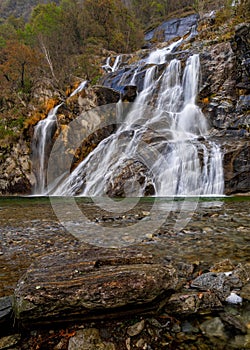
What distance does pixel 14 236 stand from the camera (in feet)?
16.6

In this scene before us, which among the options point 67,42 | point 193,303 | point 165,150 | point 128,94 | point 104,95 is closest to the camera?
point 193,303

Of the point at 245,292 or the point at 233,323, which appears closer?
the point at 233,323

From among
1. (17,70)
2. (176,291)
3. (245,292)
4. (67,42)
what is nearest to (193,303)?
(176,291)

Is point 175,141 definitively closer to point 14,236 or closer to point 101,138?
point 101,138

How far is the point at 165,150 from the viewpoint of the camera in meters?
12.1

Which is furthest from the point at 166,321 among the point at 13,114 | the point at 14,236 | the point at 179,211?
the point at 13,114

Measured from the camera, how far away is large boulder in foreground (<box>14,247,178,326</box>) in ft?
6.46

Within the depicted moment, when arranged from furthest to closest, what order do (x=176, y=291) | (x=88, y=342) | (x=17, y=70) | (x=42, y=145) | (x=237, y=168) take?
(x=17, y=70) < (x=42, y=145) < (x=237, y=168) < (x=176, y=291) < (x=88, y=342)

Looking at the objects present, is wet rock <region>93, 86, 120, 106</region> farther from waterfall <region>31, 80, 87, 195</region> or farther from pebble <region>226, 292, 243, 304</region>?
pebble <region>226, 292, 243, 304</region>

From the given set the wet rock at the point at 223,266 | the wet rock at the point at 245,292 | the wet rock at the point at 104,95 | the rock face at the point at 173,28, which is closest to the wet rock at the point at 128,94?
the wet rock at the point at 104,95

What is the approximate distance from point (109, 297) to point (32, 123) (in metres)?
16.9

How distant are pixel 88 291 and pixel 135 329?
48 centimetres

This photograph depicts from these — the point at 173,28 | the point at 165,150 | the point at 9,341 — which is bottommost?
the point at 9,341

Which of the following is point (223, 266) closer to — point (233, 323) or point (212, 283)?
point (212, 283)
